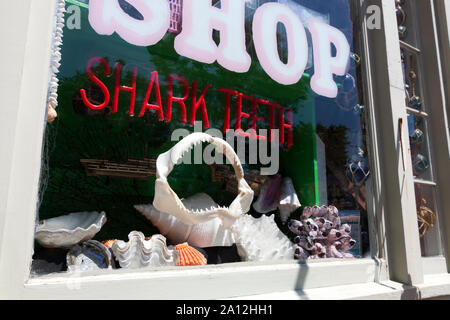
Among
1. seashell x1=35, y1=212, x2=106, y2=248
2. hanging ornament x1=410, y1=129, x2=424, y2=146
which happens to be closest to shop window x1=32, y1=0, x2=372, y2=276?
seashell x1=35, y1=212, x2=106, y2=248

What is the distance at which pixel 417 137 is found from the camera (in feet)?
7.48

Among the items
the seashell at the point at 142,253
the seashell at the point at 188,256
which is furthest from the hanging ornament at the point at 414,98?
the seashell at the point at 142,253

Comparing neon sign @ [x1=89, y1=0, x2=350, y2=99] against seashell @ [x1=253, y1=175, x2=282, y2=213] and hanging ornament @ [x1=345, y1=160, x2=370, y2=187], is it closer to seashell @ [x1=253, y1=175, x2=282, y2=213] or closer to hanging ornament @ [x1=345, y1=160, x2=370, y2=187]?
hanging ornament @ [x1=345, y1=160, x2=370, y2=187]

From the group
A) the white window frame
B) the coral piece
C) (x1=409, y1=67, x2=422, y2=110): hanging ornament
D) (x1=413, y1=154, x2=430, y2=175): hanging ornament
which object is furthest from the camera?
Result: (x1=409, y1=67, x2=422, y2=110): hanging ornament

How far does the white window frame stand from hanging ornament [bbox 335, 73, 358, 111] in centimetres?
8

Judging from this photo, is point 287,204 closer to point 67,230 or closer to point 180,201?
point 180,201

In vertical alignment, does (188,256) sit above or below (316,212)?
below

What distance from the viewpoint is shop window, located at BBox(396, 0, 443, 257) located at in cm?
220

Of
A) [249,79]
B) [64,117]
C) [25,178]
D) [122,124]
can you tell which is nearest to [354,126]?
[249,79]

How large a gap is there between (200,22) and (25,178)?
3.46 ft

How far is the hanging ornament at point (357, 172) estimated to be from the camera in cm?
200

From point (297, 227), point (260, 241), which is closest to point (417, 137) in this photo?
point (297, 227)

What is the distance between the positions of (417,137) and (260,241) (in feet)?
4.29

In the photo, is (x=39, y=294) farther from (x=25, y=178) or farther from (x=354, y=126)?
(x=354, y=126)
